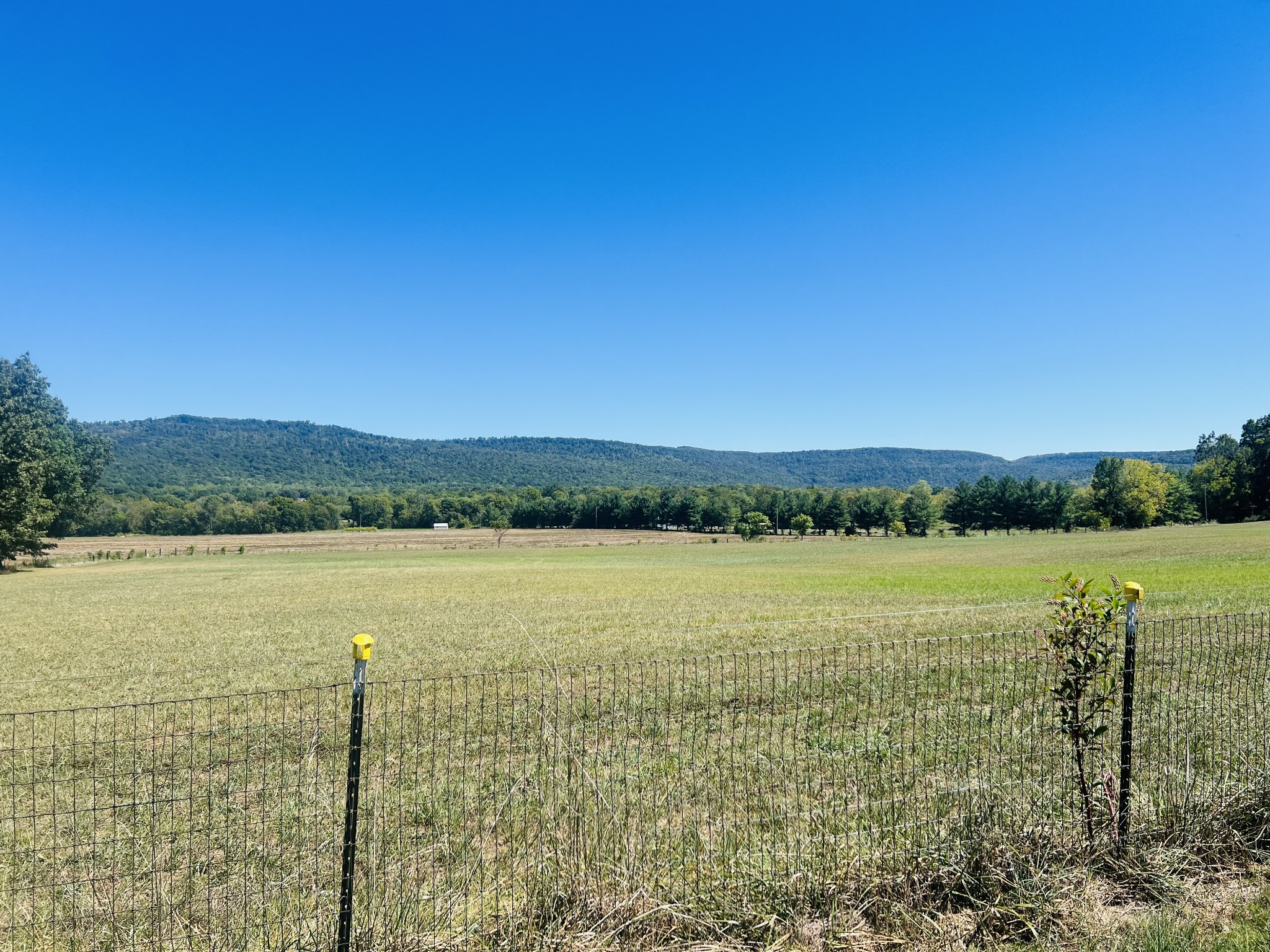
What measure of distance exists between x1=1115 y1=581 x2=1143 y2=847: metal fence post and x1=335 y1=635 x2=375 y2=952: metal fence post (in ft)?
15.6

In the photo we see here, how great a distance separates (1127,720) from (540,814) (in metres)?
4.14

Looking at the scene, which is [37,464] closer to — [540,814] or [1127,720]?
[540,814]

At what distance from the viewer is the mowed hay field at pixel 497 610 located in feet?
51.0

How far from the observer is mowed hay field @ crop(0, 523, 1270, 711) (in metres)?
15.5

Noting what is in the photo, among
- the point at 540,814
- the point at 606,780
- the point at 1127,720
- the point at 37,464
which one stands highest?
the point at 37,464

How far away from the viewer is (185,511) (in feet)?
406

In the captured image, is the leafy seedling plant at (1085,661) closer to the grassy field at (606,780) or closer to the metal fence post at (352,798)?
the grassy field at (606,780)

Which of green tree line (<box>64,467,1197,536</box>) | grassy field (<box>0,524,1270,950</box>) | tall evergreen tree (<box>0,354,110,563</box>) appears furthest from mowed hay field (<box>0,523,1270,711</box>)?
green tree line (<box>64,467,1197,536</box>)

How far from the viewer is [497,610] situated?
83.1 feet

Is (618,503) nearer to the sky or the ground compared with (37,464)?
nearer to the ground

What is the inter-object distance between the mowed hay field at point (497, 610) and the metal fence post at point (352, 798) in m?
10.6

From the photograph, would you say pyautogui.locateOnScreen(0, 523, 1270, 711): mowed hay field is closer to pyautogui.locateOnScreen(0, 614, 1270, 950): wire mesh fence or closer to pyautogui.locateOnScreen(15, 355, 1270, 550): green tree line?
pyautogui.locateOnScreen(0, 614, 1270, 950): wire mesh fence

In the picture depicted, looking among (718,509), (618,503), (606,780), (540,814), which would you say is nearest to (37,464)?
(606,780)

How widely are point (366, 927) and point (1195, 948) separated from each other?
4.43 m
